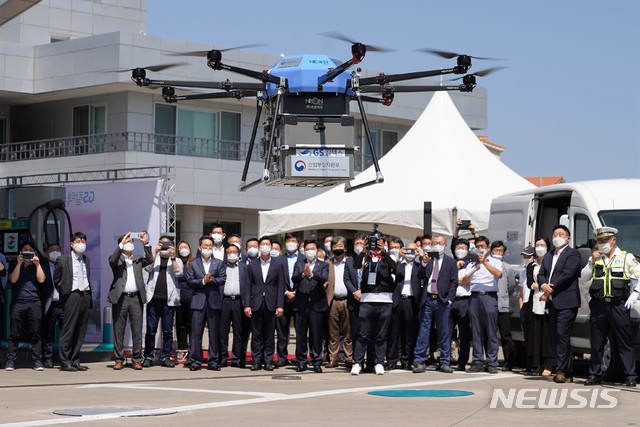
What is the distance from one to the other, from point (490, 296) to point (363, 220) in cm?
541

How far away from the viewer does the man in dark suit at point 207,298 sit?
61.2 feet

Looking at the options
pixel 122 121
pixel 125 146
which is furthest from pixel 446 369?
pixel 122 121

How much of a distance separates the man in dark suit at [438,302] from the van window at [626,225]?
7.86ft

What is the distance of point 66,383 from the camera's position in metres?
16.0

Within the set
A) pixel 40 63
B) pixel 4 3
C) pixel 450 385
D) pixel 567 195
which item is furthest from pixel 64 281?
pixel 40 63

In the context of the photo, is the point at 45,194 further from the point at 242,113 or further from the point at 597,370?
the point at 242,113

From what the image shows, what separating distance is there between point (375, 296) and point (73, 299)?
14.7ft

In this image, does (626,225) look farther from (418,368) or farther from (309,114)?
(309,114)

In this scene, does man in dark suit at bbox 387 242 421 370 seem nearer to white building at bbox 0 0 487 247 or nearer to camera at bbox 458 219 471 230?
camera at bbox 458 219 471 230

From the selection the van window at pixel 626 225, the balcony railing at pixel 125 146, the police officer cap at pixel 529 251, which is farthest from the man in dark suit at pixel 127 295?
the balcony railing at pixel 125 146

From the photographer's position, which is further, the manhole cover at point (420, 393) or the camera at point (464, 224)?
the camera at point (464, 224)

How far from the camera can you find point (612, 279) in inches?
613

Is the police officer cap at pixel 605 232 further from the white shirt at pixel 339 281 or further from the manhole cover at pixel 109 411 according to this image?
the manhole cover at pixel 109 411

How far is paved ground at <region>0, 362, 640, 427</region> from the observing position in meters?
11.7
